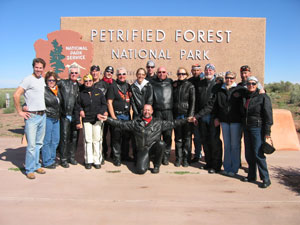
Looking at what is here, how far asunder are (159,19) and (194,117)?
423cm

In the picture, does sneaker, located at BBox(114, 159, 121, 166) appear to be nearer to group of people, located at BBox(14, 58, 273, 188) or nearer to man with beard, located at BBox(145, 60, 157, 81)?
group of people, located at BBox(14, 58, 273, 188)

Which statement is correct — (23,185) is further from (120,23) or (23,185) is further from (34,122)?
(120,23)

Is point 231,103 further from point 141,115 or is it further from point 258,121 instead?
point 141,115

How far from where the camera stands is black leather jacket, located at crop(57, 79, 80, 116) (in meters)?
4.80

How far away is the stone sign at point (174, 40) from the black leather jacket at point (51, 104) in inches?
133

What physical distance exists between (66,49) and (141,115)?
4065 mm

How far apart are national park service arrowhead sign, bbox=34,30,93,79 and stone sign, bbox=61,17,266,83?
350 millimetres

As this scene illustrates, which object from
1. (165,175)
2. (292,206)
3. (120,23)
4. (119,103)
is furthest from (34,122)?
(120,23)

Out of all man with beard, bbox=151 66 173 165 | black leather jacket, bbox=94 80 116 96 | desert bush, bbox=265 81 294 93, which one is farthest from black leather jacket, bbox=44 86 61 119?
desert bush, bbox=265 81 294 93

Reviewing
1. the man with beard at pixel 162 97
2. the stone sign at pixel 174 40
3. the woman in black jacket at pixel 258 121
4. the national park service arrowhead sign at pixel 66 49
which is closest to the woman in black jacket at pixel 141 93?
the man with beard at pixel 162 97

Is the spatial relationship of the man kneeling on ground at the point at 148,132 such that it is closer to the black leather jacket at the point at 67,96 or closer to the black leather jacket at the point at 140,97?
the black leather jacket at the point at 140,97

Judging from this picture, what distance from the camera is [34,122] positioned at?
4320mm

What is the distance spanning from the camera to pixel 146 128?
15.5ft

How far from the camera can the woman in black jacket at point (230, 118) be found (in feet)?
14.3
